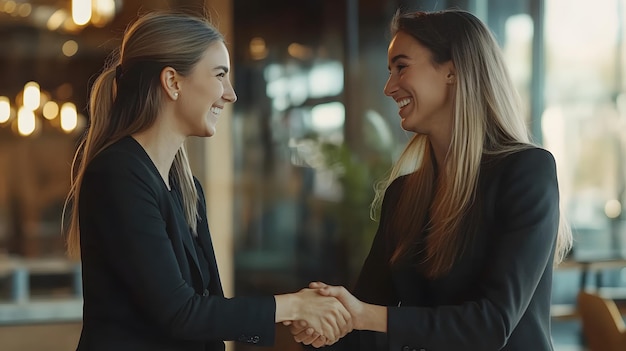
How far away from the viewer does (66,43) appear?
37.2 ft

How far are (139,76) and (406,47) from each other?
697mm

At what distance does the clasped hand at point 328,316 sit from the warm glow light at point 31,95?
967cm

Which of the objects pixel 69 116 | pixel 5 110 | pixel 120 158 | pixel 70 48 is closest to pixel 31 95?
pixel 5 110

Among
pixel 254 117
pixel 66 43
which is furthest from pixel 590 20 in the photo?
pixel 66 43

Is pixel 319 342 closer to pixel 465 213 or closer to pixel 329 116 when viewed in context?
pixel 465 213

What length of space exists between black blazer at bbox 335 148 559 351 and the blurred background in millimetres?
4204

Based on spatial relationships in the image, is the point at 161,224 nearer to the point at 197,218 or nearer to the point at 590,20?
the point at 197,218

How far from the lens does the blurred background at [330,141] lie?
6852mm

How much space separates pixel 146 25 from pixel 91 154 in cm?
35

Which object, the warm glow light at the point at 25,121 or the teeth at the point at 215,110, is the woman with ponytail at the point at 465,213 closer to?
the teeth at the point at 215,110

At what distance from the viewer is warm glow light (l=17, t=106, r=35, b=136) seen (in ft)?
37.6

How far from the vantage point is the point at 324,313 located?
7.72 feet

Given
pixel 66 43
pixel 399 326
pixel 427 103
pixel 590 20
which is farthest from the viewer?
pixel 66 43

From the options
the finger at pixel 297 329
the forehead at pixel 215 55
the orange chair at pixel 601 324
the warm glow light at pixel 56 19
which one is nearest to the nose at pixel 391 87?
the forehead at pixel 215 55
